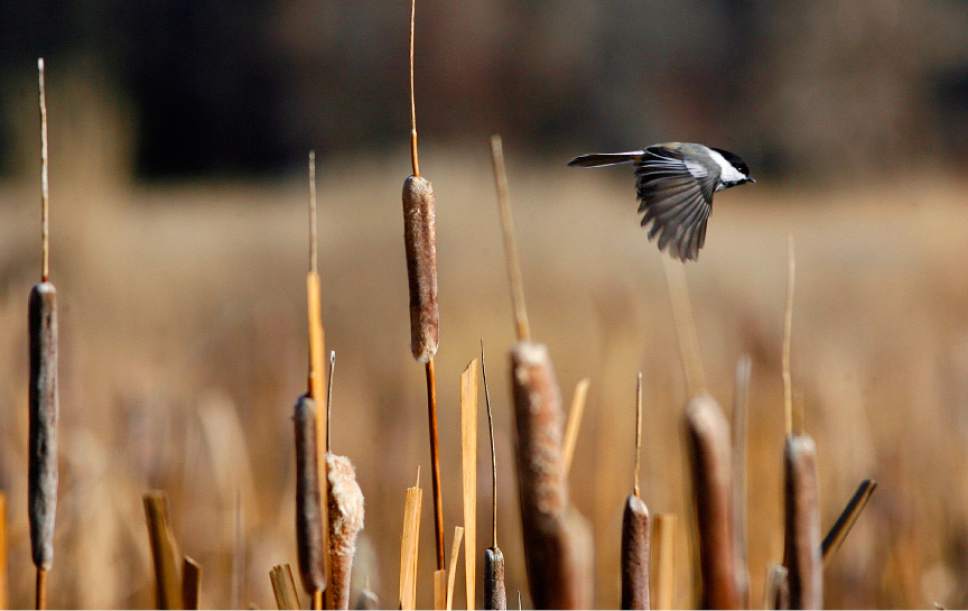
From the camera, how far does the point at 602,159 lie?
0.38m

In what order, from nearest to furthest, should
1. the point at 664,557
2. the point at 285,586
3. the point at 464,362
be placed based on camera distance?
the point at 285,586 → the point at 664,557 → the point at 464,362

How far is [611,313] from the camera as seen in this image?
1.96 meters

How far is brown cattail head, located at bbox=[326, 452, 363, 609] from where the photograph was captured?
1.42ft

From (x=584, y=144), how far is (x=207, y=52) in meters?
2.40

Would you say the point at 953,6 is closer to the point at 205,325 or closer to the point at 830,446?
the point at 830,446

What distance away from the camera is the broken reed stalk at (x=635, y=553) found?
0.45 metres

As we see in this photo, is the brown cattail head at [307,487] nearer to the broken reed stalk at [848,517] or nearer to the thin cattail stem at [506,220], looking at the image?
the thin cattail stem at [506,220]

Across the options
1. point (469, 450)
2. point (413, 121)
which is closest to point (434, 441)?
point (469, 450)

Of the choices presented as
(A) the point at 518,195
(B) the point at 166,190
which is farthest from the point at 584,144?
(A) the point at 518,195

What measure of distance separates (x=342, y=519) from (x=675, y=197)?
20 cm

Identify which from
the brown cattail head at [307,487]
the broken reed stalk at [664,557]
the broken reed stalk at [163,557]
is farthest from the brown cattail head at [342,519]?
the broken reed stalk at [664,557]

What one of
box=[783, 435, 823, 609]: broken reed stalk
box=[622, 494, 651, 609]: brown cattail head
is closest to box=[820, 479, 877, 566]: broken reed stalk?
box=[783, 435, 823, 609]: broken reed stalk

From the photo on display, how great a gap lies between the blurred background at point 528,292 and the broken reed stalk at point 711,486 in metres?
0.13

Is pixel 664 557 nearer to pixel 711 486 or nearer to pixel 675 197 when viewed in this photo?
pixel 711 486
